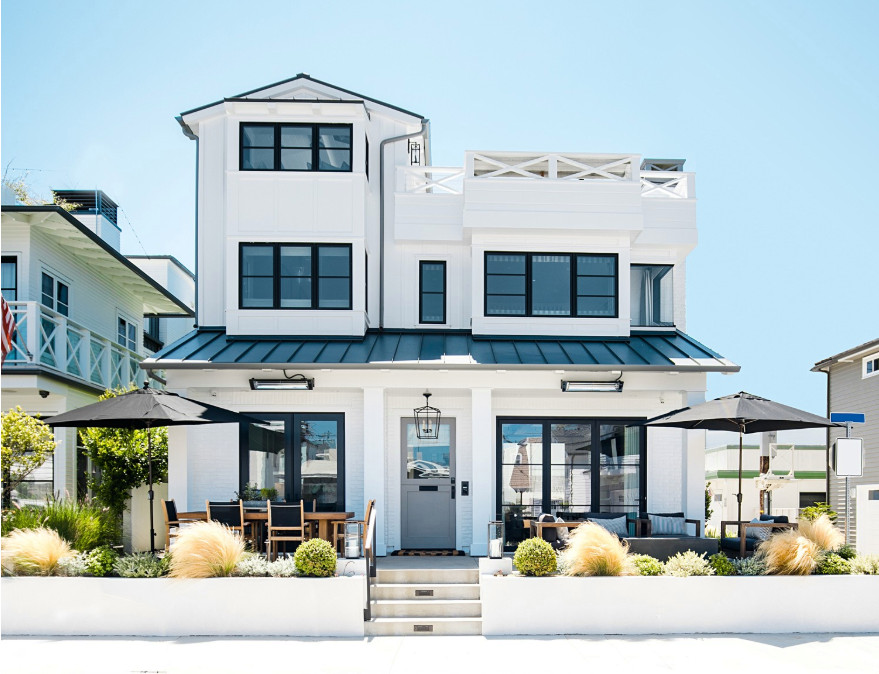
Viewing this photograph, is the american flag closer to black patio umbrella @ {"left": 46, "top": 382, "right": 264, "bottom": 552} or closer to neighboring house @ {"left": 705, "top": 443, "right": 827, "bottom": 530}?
black patio umbrella @ {"left": 46, "top": 382, "right": 264, "bottom": 552}

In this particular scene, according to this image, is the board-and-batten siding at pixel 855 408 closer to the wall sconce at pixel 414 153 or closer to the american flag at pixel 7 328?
the wall sconce at pixel 414 153

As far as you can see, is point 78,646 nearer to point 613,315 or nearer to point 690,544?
point 690,544

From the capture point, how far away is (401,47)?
14992 millimetres

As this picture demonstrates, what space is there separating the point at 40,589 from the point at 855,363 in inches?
834

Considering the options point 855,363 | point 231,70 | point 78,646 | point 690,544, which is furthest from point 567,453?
point 855,363

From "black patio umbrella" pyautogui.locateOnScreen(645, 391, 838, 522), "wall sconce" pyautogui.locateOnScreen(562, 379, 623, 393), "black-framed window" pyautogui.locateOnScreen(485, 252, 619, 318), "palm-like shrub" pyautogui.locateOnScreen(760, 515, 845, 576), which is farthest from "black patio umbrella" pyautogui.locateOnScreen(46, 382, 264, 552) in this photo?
"palm-like shrub" pyautogui.locateOnScreen(760, 515, 845, 576)

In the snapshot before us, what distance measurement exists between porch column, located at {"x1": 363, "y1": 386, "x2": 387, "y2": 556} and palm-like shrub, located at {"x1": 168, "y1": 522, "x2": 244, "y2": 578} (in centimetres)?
347

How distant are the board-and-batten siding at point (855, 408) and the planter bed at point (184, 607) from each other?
15.9 metres

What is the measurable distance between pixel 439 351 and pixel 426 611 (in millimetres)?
4852

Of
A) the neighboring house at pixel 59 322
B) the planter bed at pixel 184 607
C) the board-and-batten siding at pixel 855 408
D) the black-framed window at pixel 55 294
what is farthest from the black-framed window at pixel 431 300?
the board-and-batten siding at pixel 855 408

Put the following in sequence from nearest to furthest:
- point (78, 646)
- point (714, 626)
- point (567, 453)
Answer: point (78, 646) → point (714, 626) → point (567, 453)

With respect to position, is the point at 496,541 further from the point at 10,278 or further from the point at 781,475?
the point at 781,475

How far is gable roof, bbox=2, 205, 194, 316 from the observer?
15.9 meters

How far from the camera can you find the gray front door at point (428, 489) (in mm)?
14828
